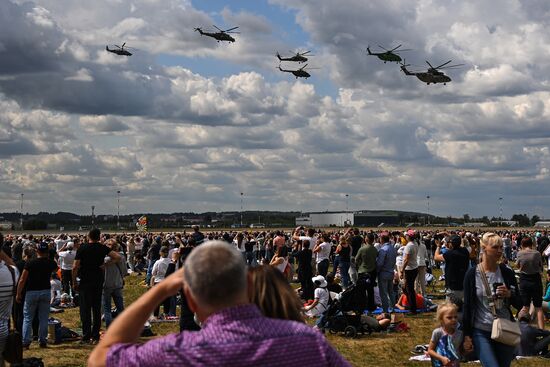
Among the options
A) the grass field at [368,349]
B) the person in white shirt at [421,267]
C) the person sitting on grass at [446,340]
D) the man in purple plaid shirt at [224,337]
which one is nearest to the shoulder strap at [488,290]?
the person sitting on grass at [446,340]

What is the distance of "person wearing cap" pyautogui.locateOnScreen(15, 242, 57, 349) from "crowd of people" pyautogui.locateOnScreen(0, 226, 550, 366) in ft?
0.05

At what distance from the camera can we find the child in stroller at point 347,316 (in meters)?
12.8

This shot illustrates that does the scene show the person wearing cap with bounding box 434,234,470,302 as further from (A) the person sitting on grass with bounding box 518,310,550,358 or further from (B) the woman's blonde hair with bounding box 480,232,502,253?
(B) the woman's blonde hair with bounding box 480,232,502,253

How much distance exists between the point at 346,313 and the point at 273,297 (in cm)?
1016

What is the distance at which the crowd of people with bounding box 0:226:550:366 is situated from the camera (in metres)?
2.51

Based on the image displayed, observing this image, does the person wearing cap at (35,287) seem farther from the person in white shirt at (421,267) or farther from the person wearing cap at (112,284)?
the person in white shirt at (421,267)

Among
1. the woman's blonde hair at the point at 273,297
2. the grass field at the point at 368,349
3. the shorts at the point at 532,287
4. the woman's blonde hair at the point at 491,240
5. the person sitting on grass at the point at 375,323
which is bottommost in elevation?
the grass field at the point at 368,349

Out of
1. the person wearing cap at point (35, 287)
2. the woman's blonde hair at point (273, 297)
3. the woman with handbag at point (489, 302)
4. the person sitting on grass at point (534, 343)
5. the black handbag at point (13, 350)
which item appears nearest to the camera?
the woman's blonde hair at point (273, 297)

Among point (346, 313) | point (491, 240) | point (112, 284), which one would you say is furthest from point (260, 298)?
point (346, 313)

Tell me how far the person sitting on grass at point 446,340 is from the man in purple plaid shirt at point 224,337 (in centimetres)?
454

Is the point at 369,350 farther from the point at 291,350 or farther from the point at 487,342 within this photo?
the point at 291,350

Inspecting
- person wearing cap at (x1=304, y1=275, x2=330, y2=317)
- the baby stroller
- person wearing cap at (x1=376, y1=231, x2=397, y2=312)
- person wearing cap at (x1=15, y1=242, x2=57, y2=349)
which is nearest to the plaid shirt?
person wearing cap at (x1=15, y1=242, x2=57, y2=349)

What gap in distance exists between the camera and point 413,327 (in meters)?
13.4

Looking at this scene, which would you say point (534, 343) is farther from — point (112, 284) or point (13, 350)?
point (13, 350)
